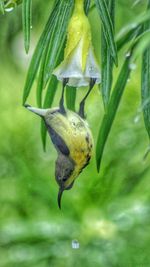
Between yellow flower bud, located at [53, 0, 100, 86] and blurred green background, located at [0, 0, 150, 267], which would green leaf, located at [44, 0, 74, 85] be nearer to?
yellow flower bud, located at [53, 0, 100, 86]

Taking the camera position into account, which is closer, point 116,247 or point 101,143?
point 101,143

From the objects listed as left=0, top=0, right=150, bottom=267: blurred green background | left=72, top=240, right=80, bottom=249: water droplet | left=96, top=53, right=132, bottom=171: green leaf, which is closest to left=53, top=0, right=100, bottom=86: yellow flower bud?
left=96, top=53, right=132, bottom=171: green leaf

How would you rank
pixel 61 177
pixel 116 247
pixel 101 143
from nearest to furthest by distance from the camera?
pixel 61 177 → pixel 101 143 → pixel 116 247

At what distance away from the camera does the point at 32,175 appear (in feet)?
6.67

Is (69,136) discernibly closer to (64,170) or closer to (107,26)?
(64,170)

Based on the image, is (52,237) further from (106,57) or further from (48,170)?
(106,57)

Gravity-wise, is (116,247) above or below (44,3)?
below

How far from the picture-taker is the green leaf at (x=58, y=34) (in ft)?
3.16

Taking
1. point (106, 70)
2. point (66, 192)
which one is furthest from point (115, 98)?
point (66, 192)

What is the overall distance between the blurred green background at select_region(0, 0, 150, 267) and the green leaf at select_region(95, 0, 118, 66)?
97cm

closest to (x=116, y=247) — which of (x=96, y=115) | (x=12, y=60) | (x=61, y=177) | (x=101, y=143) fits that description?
(x=96, y=115)

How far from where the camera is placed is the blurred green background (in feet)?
6.45

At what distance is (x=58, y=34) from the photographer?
0.98 metres

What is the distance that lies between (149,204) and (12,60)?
0.62 m
